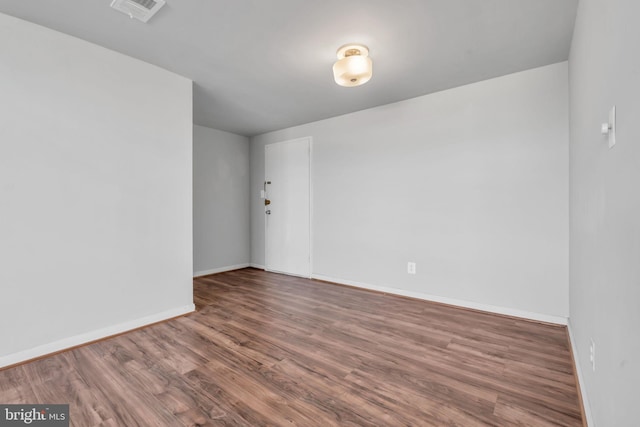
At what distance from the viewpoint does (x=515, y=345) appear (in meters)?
2.21

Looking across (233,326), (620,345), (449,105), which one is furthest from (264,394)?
(449,105)

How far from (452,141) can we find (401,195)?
799mm

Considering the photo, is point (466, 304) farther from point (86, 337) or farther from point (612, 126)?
point (86, 337)

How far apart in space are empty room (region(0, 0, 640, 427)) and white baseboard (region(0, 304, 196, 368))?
0.04ft

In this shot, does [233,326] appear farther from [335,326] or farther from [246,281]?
[246,281]

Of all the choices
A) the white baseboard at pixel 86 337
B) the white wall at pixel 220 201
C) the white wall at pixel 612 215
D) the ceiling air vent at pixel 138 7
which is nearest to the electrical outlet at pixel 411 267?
the white wall at pixel 612 215

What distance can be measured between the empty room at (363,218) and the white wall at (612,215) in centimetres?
1

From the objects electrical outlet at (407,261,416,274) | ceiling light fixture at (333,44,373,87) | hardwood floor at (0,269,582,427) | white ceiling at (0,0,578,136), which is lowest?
hardwood floor at (0,269,582,427)

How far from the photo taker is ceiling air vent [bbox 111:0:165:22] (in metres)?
1.84

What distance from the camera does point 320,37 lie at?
86.4 inches

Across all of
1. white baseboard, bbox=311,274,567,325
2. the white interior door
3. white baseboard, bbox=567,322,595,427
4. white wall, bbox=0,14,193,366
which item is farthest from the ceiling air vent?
white baseboard, bbox=311,274,567,325

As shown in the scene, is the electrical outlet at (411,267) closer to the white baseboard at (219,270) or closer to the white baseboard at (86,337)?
the white baseboard at (86,337)

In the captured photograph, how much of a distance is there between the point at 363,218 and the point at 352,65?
6.56 feet

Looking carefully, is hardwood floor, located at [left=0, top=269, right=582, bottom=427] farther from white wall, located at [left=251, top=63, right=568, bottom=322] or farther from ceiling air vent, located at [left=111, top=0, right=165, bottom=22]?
ceiling air vent, located at [left=111, top=0, right=165, bottom=22]
